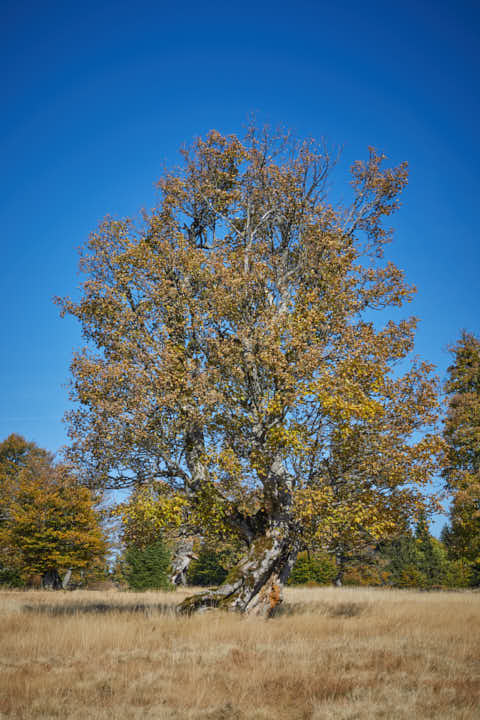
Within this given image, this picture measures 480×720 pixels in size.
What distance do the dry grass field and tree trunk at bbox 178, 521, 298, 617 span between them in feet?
4.23

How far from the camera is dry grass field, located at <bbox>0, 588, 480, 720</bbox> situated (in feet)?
18.0

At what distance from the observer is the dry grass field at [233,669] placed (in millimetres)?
5477

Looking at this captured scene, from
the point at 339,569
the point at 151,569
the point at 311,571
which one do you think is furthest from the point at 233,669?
the point at 339,569

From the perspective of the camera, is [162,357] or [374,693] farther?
[162,357]

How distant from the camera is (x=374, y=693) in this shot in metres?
6.05

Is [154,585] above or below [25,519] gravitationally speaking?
below

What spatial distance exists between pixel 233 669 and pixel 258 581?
6.12 metres

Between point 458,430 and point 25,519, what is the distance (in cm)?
2490

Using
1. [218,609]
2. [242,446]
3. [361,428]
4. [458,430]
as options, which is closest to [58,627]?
[218,609]

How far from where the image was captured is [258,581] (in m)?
13.1

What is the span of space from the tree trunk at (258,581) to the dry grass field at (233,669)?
129cm

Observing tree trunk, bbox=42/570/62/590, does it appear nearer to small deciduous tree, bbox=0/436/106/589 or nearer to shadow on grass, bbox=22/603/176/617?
small deciduous tree, bbox=0/436/106/589

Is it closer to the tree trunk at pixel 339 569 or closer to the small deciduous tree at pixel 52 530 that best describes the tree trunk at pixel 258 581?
the small deciduous tree at pixel 52 530

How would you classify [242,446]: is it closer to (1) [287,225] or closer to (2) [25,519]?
(1) [287,225]
